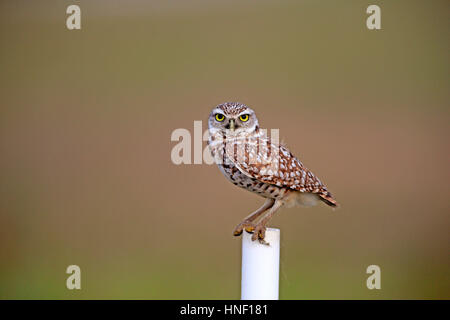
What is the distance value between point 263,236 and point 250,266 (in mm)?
110

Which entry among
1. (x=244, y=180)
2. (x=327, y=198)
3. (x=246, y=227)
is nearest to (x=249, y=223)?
(x=246, y=227)

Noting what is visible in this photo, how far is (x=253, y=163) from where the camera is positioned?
170 cm

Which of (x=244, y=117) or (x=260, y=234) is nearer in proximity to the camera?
(x=260, y=234)

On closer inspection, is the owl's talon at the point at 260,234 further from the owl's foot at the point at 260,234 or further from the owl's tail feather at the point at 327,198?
the owl's tail feather at the point at 327,198

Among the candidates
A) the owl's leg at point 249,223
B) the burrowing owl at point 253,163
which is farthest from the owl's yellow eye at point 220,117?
the owl's leg at point 249,223

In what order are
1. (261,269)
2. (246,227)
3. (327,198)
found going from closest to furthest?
(261,269), (246,227), (327,198)

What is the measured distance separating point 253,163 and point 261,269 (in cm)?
38

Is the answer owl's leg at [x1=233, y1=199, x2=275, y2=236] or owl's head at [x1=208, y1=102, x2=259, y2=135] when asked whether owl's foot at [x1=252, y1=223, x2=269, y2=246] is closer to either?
owl's leg at [x1=233, y1=199, x2=275, y2=236]

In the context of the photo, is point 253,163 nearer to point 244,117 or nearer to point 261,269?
point 244,117

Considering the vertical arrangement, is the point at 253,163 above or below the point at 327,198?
above

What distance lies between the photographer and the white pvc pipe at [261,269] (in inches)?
61.8

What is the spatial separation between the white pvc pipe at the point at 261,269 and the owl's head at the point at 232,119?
393mm

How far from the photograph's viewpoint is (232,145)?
175 cm

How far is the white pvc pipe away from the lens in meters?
1.57
